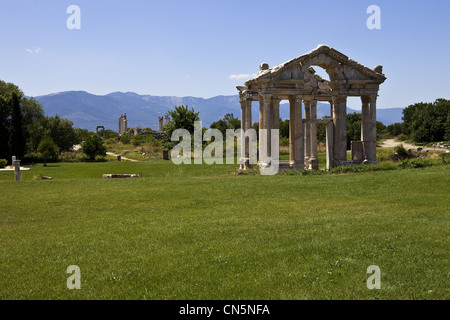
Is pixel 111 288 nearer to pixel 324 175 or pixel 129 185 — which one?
pixel 129 185

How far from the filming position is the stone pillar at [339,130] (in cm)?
2641

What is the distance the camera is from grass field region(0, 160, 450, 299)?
6.94 m

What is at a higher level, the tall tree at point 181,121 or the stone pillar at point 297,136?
the tall tree at point 181,121

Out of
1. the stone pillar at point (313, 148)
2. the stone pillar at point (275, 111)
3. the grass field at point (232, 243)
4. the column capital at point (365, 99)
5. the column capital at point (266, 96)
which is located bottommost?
the grass field at point (232, 243)

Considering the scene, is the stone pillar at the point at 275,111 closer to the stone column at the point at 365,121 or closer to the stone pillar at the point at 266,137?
the stone pillar at the point at 266,137

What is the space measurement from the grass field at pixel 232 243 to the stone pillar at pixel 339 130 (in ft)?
31.6

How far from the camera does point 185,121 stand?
56812 mm

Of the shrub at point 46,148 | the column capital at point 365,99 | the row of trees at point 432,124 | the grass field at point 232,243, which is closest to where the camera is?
the grass field at point 232,243

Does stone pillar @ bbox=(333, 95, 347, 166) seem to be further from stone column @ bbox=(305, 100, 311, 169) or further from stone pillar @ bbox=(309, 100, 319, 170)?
stone column @ bbox=(305, 100, 311, 169)

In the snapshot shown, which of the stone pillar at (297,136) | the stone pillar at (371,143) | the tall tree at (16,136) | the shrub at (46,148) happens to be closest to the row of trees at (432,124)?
the stone pillar at (371,143)

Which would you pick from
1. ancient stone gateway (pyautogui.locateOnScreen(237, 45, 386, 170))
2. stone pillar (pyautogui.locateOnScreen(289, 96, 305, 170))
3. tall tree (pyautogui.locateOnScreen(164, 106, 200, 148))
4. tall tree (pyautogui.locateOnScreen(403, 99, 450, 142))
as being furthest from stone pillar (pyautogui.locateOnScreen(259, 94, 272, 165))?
tall tree (pyautogui.locateOnScreen(403, 99, 450, 142))

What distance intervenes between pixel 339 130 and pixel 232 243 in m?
19.1

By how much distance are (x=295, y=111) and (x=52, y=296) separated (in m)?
21.1

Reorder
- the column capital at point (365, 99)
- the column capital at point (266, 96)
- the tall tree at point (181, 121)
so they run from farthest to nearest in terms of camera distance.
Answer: the tall tree at point (181, 121)
the column capital at point (365, 99)
the column capital at point (266, 96)
